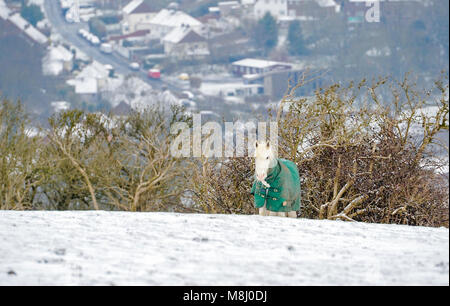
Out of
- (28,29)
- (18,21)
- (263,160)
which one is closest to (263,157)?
(263,160)

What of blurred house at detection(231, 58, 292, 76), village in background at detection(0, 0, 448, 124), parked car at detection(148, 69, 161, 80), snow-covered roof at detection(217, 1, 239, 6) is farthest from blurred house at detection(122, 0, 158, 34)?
blurred house at detection(231, 58, 292, 76)

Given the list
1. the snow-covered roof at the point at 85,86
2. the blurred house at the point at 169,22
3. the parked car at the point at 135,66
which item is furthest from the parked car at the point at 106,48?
the snow-covered roof at the point at 85,86

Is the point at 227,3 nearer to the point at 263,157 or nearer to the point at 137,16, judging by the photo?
the point at 137,16

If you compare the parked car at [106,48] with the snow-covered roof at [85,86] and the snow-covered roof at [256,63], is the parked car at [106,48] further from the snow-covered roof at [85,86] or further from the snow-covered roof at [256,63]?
the snow-covered roof at [256,63]

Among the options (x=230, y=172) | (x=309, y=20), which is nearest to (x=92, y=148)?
(x=230, y=172)

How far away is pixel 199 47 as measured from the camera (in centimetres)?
11262

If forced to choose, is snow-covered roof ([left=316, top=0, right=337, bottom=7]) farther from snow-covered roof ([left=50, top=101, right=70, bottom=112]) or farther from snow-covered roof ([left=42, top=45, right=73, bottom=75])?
snow-covered roof ([left=50, top=101, right=70, bottom=112])

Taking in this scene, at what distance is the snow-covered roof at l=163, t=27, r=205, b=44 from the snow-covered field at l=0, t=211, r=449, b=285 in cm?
10585

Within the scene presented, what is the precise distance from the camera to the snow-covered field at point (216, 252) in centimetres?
548

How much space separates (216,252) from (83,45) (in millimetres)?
110174

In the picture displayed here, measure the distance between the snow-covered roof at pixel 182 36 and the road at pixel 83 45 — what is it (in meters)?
9.00

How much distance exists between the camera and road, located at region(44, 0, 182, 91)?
101875 millimetres

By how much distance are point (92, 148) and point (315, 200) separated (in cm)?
1340
